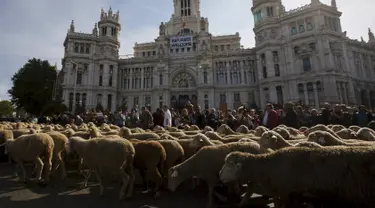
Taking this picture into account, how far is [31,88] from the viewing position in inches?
2047

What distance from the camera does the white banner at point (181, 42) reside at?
62031 millimetres

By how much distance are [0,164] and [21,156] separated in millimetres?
5090

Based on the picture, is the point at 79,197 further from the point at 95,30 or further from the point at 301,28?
the point at 95,30

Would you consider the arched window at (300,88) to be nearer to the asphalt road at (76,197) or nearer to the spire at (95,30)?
the asphalt road at (76,197)

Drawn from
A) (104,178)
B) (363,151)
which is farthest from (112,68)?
(363,151)

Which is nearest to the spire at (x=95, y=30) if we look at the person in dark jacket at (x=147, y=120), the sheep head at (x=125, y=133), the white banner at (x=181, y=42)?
the white banner at (x=181, y=42)

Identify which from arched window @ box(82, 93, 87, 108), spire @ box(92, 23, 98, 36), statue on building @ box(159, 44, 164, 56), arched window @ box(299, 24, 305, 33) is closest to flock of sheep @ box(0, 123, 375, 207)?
arched window @ box(299, 24, 305, 33)

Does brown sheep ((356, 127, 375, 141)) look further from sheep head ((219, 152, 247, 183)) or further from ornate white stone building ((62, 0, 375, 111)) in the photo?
ornate white stone building ((62, 0, 375, 111))

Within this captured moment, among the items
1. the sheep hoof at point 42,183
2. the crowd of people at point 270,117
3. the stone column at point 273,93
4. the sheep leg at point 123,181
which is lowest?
the sheep hoof at point 42,183

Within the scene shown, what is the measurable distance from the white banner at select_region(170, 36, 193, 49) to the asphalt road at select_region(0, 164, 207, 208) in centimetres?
5726

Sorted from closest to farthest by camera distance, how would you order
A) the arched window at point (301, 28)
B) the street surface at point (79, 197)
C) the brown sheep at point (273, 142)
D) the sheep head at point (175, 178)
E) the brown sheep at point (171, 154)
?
the sheep head at point (175, 178) < the street surface at point (79, 197) < the brown sheep at point (273, 142) < the brown sheep at point (171, 154) < the arched window at point (301, 28)

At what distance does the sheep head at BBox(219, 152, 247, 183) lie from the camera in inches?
194

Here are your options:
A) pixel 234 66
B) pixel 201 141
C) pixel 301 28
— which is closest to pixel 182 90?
pixel 234 66

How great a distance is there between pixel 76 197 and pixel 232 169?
16.6 ft
